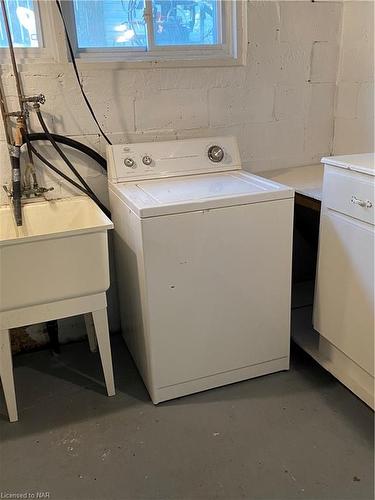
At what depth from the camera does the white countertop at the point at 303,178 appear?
206cm

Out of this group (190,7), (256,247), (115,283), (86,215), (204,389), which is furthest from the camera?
(115,283)

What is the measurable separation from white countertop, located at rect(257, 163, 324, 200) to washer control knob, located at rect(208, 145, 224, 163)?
0.96 feet

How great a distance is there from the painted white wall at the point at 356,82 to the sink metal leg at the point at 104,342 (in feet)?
5.37

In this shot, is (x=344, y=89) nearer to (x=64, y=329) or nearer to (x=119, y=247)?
(x=119, y=247)

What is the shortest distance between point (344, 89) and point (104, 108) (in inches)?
52.6

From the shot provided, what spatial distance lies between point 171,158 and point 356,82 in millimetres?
1103

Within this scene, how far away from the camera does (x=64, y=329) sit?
240 centimetres

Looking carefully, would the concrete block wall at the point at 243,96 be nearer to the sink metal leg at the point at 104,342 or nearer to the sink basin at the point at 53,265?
the sink basin at the point at 53,265

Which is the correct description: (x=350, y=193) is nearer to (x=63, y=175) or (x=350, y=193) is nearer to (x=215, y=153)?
(x=215, y=153)

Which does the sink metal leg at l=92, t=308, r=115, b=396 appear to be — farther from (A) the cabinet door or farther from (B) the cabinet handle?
(B) the cabinet handle

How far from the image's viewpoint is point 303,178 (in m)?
2.34

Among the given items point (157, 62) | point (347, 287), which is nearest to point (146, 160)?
point (157, 62)

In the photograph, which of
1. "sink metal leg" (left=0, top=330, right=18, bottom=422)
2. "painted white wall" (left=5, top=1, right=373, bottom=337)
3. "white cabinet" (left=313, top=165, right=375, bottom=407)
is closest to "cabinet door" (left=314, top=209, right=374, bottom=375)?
"white cabinet" (left=313, top=165, right=375, bottom=407)

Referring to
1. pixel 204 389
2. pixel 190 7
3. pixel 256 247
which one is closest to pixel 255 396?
pixel 204 389
